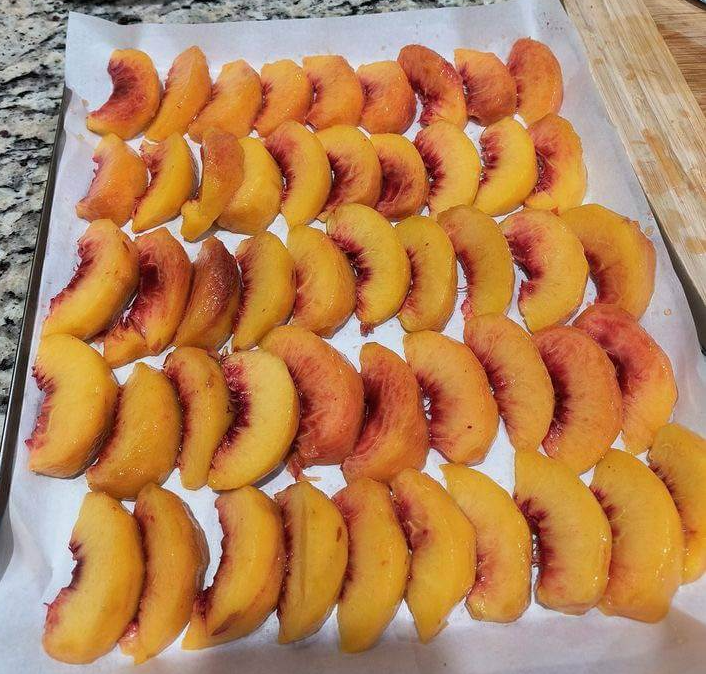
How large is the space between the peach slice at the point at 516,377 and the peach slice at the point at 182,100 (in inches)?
41.7

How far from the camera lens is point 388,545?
4.20 feet

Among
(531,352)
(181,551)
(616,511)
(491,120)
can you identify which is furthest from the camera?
(491,120)

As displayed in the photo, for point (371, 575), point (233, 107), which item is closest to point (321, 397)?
point (371, 575)

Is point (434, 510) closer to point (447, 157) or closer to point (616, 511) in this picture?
point (616, 511)

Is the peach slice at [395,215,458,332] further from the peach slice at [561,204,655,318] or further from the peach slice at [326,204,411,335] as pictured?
the peach slice at [561,204,655,318]

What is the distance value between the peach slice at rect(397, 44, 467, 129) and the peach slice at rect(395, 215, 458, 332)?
1.56 ft

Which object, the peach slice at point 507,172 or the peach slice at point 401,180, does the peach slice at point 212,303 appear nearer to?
the peach slice at point 401,180

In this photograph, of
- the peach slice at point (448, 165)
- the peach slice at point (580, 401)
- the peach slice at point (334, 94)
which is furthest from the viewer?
the peach slice at point (334, 94)

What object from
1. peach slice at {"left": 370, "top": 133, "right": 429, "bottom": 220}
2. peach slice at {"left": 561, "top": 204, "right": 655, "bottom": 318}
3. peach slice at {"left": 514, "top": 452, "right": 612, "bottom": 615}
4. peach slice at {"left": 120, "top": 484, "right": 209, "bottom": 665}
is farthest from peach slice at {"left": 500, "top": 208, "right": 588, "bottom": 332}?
peach slice at {"left": 120, "top": 484, "right": 209, "bottom": 665}

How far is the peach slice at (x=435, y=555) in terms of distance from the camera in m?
1.27

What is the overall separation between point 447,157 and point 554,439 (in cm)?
86

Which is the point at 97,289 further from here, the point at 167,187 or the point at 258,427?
the point at 258,427

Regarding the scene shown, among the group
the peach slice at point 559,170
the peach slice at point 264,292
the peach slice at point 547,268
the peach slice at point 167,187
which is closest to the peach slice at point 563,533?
the peach slice at point 547,268

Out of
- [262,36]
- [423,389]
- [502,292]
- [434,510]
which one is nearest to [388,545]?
[434,510]
